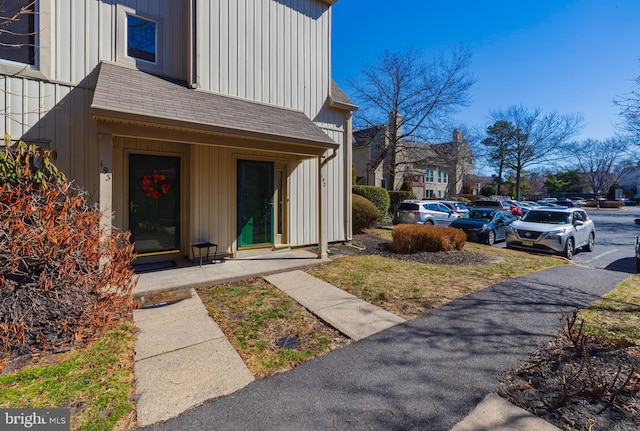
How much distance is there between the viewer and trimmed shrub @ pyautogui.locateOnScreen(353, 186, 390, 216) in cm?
1666

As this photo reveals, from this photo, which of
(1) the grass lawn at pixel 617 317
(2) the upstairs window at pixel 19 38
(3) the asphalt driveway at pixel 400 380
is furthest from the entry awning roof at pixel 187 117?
(1) the grass lawn at pixel 617 317

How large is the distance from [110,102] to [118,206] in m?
2.35

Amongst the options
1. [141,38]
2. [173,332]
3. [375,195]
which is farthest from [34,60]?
[375,195]

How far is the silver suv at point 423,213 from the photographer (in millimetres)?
14438

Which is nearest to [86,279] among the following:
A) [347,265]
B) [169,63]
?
[347,265]

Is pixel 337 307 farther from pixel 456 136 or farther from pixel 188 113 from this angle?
pixel 456 136

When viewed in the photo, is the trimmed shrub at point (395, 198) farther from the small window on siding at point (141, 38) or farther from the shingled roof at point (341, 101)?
the small window on siding at point (141, 38)

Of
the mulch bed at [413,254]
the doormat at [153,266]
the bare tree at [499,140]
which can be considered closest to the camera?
the doormat at [153,266]

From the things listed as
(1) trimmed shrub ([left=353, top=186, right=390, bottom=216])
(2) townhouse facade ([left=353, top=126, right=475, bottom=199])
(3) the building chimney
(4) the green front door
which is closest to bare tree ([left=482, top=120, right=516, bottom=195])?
(2) townhouse facade ([left=353, top=126, right=475, bottom=199])

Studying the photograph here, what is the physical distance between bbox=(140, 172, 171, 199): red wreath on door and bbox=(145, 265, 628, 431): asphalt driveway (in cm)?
533

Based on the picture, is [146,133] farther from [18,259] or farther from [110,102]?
[18,259]

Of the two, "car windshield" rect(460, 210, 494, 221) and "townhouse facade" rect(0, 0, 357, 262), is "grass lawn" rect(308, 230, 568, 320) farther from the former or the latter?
"car windshield" rect(460, 210, 494, 221)

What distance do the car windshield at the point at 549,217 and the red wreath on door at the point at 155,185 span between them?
11.7m

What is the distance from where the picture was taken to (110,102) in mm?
4605
